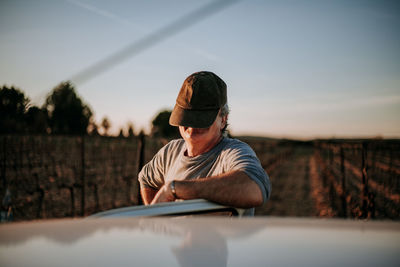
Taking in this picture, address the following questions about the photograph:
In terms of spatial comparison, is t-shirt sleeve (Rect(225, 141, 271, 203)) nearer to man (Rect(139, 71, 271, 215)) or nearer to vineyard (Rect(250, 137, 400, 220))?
man (Rect(139, 71, 271, 215))

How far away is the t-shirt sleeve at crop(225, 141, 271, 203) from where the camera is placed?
1.16m

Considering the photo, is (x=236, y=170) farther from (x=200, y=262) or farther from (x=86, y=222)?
(x=200, y=262)

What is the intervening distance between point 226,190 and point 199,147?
0.51 metres

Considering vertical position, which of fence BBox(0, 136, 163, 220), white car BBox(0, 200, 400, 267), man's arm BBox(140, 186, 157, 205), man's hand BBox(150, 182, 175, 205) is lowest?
fence BBox(0, 136, 163, 220)

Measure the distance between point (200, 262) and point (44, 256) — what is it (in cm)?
24

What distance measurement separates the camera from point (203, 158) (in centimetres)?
154

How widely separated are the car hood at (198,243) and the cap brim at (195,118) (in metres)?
0.73

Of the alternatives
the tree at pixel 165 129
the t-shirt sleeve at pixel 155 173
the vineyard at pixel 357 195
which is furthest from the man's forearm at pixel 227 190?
the vineyard at pixel 357 195

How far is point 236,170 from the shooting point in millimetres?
1174

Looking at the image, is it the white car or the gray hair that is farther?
the gray hair

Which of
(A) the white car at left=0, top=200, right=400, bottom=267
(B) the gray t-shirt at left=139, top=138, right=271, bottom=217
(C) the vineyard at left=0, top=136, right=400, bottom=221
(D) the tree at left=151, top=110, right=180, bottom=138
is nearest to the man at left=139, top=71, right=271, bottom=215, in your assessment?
(B) the gray t-shirt at left=139, top=138, right=271, bottom=217

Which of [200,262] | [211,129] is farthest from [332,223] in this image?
[211,129]

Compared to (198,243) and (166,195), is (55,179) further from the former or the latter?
(198,243)

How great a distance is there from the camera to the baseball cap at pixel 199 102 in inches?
58.2
